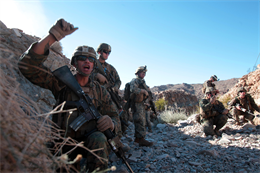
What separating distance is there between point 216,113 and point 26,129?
18.1ft

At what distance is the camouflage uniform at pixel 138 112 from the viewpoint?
4.54 meters

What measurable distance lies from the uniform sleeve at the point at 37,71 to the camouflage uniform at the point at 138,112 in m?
3.02

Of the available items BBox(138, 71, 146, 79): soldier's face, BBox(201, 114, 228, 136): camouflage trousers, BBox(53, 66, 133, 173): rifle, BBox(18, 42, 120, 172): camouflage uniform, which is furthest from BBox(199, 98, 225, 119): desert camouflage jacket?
BBox(53, 66, 133, 173): rifle

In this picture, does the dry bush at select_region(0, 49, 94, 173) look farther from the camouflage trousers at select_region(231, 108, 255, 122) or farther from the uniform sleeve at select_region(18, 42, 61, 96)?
the camouflage trousers at select_region(231, 108, 255, 122)

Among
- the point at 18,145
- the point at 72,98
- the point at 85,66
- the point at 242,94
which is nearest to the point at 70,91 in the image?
the point at 72,98

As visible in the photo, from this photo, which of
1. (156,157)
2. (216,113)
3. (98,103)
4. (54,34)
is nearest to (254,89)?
(216,113)

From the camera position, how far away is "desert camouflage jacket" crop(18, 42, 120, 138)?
1.67 meters

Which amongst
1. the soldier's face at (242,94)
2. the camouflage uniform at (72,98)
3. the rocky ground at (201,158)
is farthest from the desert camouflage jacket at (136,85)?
the soldier's face at (242,94)

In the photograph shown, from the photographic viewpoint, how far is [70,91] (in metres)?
2.00

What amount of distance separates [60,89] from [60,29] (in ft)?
2.36

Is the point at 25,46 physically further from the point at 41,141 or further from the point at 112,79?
the point at 41,141

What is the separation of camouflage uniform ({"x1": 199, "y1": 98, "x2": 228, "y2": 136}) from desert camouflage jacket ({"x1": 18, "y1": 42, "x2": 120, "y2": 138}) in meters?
3.89

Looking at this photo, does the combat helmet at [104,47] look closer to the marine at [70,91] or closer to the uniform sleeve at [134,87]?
the uniform sleeve at [134,87]

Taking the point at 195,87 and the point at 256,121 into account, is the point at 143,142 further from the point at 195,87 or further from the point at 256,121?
the point at 195,87
